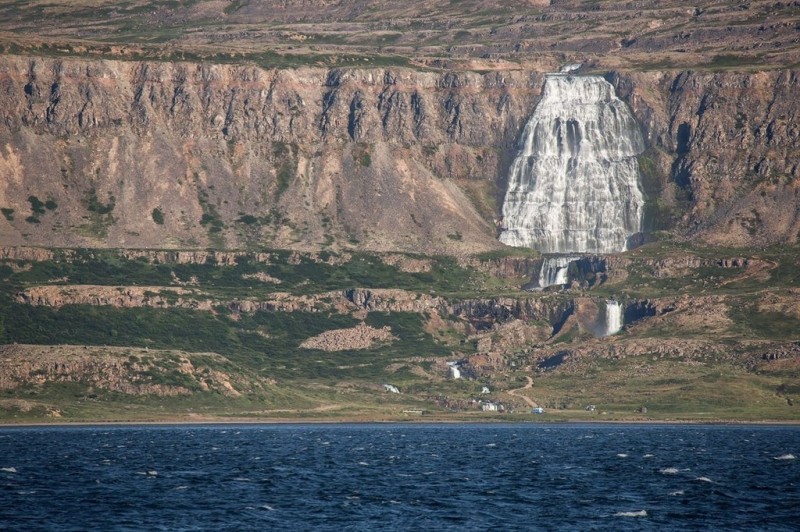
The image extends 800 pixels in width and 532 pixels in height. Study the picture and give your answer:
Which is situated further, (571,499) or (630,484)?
(630,484)

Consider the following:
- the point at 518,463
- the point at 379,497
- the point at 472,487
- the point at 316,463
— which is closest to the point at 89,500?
the point at 379,497

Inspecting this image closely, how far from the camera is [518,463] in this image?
19662 centimetres

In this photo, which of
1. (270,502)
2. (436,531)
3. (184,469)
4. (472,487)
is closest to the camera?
(436,531)

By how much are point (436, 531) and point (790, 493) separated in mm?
40504

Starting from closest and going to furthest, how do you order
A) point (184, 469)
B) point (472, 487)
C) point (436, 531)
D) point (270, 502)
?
point (436, 531) < point (270, 502) < point (472, 487) < point (184, 469)

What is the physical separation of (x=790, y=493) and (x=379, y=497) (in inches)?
1452

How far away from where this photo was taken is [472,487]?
165500 millimetres

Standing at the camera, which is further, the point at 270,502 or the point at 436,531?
the point at 270,502

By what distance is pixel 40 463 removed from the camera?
191375mm

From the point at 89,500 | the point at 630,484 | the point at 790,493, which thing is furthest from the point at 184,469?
the point at 790,493

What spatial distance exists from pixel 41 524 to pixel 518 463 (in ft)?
244

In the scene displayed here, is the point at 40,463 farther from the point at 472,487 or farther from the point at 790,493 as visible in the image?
the point at 790,493

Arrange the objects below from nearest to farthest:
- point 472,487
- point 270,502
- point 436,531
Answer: point 436,531, point 270,502, point 472,487

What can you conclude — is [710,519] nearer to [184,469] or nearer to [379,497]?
[379,497]
